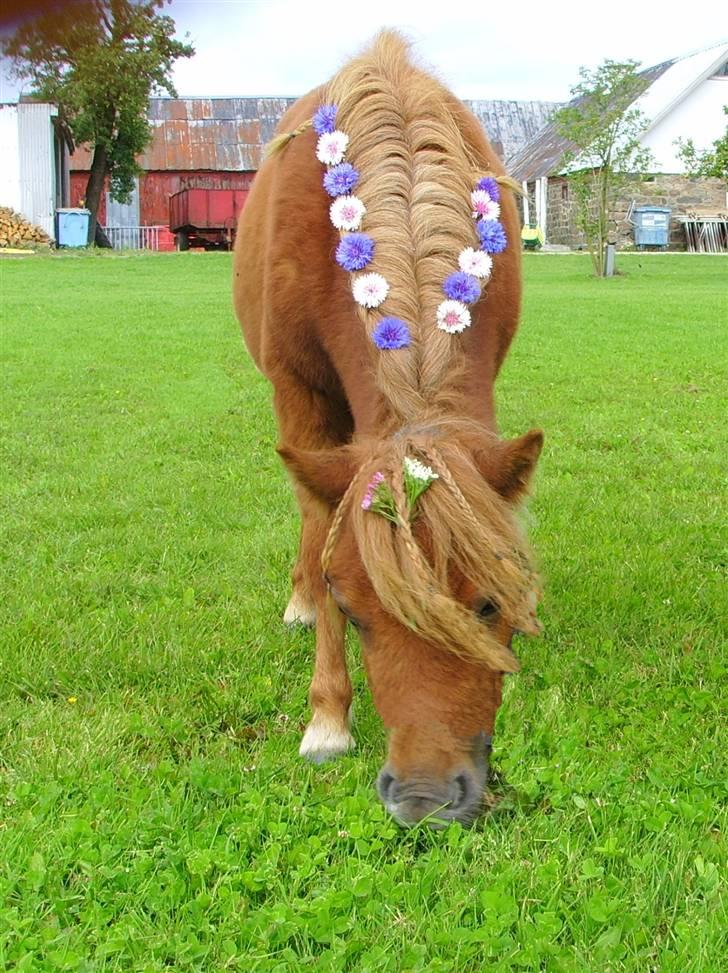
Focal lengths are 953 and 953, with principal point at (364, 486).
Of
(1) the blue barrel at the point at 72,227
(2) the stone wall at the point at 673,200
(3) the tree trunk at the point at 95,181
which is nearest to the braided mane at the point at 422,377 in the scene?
(1) the blue barrel at the point at 72,227

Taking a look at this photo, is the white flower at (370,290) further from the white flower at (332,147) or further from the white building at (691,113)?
the white building at (691,113)

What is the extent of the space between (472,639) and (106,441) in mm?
5763

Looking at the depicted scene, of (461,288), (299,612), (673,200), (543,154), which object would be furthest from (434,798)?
(543,154)

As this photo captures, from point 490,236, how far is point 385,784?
1882mm

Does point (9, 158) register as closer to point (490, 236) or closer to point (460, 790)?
point (490, 236)

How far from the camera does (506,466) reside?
8.45ft

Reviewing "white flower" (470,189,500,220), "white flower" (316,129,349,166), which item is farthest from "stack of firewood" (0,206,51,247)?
"white flower" (470,189,500,220)

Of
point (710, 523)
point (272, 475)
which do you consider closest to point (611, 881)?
point (710, 523)

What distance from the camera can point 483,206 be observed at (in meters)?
3.39

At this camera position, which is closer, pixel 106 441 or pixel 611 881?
pixel 611 881

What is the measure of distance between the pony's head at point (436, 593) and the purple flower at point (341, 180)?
117 centimetres

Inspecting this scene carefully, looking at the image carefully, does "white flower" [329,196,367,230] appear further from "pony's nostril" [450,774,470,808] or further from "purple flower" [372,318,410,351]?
"pony's nostril" [450,774,470,808]

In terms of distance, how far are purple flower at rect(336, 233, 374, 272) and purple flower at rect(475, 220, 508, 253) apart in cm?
41

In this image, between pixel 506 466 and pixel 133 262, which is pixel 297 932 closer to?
pixel 506 466
